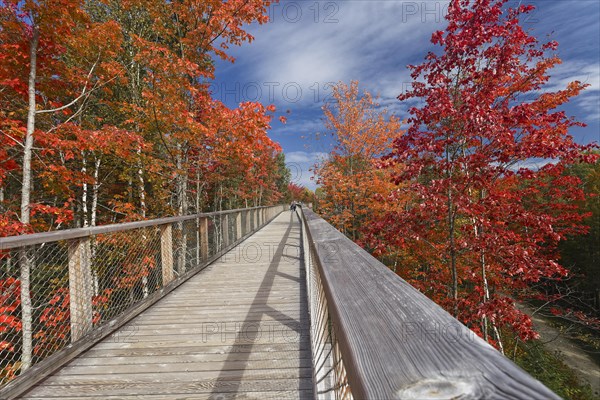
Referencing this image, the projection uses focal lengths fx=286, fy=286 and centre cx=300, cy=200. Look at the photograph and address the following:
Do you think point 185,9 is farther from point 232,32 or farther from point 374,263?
point 374,263

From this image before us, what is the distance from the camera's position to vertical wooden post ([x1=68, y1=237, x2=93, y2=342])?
114 inches

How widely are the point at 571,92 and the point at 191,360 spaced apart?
8.77m

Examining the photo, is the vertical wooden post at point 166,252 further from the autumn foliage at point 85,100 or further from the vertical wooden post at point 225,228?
the vertical wooden post at point 225,228

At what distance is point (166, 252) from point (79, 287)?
1852 mm

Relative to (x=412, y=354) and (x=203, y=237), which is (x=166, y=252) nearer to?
(x=203, y=237)

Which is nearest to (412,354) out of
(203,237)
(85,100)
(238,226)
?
(203,237)

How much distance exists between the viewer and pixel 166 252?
15.9 ft

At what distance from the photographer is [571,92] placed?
6.30 metres

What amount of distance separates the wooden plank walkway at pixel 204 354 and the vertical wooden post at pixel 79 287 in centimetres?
27

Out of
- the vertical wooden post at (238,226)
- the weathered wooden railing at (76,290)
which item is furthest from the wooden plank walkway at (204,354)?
the vertical wooden post at (238,226)

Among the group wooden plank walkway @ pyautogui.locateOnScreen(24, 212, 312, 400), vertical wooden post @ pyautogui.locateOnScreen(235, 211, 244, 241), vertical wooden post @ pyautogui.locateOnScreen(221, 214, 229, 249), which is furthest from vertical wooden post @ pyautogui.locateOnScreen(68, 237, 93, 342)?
vertical wooden post @ pyautogui.locateOnScreen(235, 211, 244, 241)

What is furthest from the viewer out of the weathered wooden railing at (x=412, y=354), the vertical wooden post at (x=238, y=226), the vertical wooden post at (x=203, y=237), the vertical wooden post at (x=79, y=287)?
the vertical wooden post at (x=238, y=226)

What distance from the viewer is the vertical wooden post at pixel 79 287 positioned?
2900 millimetres

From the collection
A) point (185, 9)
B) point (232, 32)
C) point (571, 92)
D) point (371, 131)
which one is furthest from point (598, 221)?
point (185, 9)
